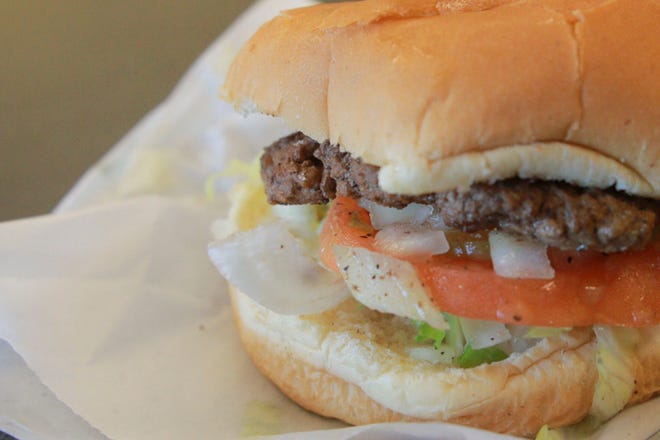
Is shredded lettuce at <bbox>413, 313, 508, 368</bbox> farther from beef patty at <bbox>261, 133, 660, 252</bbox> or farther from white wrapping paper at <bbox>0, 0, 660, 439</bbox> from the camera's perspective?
beef patty at <bbox>261, 133, 660, 252</bbox>

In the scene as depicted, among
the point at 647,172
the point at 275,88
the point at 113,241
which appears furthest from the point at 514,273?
the point at 113,241

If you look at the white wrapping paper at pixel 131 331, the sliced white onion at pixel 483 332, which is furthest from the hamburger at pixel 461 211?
the white wrapping paper at pixel 131 331

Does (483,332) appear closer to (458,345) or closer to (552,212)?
(458,345)

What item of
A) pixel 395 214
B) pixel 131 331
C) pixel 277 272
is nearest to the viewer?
pixel 395 214

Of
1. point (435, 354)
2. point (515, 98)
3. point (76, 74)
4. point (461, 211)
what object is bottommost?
point (76, 74)

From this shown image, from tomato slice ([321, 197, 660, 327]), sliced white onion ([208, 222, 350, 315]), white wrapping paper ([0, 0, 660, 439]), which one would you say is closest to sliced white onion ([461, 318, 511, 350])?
tomato slice ([321, 197, 660, 327])

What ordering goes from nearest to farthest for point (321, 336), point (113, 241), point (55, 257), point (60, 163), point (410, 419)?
1. point (410, 419)
2. point (321, 336)
3. point (55, 257)
4. point (113, 241)
5. point (60, 163)

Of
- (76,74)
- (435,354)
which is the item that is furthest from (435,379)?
(76,74)

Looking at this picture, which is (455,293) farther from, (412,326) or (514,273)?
(412,326)
